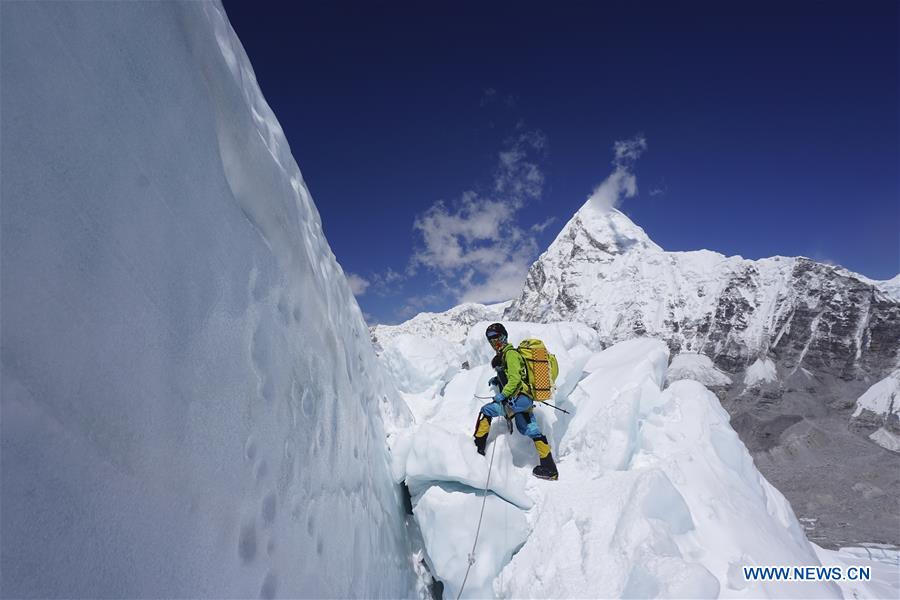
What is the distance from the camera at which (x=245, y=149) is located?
2410 mm

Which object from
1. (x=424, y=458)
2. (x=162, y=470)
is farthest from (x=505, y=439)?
(x=162, y=470)

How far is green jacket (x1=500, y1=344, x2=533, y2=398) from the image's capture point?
4.71m

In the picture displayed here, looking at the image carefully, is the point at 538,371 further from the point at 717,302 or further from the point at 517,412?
the point at 717,302

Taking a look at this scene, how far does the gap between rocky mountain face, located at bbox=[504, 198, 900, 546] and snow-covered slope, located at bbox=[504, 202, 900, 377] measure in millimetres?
218

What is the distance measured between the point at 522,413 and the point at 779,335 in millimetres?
92974

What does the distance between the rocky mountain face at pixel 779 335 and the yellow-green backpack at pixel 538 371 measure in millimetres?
38760

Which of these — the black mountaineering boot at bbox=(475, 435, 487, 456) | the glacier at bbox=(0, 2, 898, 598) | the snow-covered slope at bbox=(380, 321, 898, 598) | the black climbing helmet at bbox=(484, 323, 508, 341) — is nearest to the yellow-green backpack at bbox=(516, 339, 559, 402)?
the black climbing helmet at bbox=(484, 323, 508, 341)

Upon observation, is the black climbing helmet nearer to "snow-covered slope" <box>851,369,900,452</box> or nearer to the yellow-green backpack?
the yellow-green backpack

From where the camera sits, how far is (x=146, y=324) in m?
1.53

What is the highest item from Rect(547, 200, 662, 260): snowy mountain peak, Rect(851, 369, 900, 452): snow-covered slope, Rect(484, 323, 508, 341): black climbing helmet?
Rect(547, 200, 662, 260): snowy mountain peak

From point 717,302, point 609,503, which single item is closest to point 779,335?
point 717,302

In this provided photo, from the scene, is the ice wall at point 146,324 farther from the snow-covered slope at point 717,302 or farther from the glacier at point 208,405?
the snow-covered slope at point 717,302

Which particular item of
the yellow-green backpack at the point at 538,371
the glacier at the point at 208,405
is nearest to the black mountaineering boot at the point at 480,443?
the glacier at the point at 208,405

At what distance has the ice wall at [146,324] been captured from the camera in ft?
3.84
